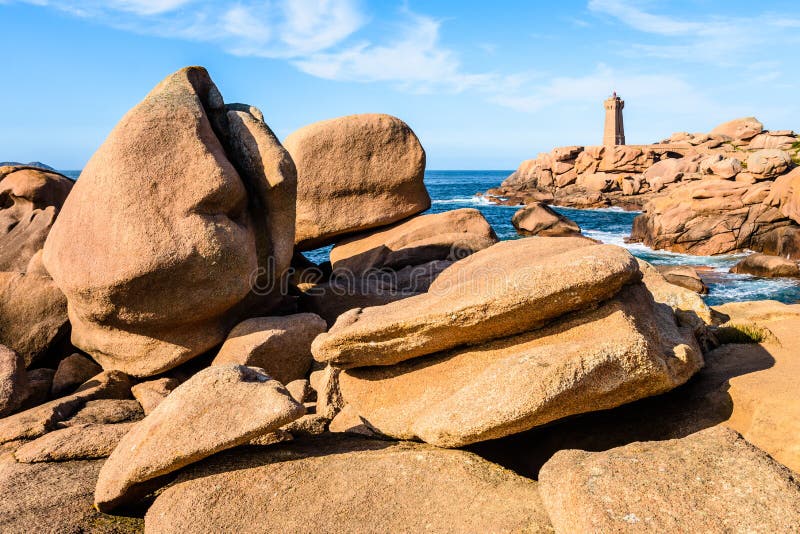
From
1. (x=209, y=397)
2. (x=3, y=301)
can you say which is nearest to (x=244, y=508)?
(x=209, y=397)

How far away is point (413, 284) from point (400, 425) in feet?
17.0

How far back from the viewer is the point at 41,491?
4684 millimetres

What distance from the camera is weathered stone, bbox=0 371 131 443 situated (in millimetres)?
5809

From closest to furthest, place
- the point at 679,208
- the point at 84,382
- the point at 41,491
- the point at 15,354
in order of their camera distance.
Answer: the point at 41,491
the point at 15,354
the point at 84,382
the point at 679,208

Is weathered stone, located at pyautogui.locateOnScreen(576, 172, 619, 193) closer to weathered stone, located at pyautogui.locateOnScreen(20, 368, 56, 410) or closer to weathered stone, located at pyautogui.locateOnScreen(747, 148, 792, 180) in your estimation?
weathered stone, located at pyautogui.locateOnScreen(747, 148, 792, 180)

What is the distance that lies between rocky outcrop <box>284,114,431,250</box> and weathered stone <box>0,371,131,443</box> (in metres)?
5.55

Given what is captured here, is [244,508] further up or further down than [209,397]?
further down

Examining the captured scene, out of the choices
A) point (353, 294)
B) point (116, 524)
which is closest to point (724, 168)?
point (353, 294)

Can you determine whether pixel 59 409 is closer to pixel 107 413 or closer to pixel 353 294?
pixel 107 413

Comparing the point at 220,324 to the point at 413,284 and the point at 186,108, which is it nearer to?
the point at 186,108

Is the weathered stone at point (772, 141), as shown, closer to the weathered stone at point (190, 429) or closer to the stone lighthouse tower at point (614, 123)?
the stone lighthouse tower at point (614, 123)

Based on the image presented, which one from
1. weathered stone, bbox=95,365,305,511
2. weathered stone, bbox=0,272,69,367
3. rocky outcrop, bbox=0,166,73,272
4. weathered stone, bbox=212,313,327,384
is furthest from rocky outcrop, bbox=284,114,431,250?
weathered stone, bbox=95,365,305,511

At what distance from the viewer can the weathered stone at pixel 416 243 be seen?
36.9 ft

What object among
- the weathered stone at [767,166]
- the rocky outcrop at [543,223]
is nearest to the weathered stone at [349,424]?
the rocky outcrop at [543,223]
